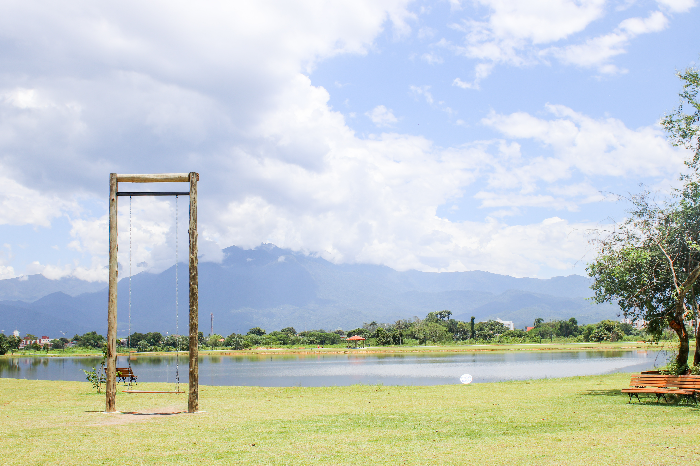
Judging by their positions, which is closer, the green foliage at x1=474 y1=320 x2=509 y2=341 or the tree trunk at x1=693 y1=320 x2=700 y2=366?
the tree trunk at x1=693 y1=320 x2=700 y2=366

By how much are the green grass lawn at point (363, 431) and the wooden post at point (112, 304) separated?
759 mm

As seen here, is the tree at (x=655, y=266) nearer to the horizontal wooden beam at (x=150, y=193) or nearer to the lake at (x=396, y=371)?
the lake at (x=396, y=371)

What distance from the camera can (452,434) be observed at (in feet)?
36.9

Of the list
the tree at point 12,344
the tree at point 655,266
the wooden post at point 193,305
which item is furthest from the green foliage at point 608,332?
the tree at point 12,344

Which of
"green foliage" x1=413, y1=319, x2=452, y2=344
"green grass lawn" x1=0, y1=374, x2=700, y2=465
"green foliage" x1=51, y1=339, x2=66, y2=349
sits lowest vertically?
"green foliage" x1=51, y1=339, x2=66, y2=349

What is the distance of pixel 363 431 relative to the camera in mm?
11734

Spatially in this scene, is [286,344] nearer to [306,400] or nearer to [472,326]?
[472,326]

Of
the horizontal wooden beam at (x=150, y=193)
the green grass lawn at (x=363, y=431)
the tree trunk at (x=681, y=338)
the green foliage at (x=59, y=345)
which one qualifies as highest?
Result: the horizontal wooden beam at (x=150, y=193)

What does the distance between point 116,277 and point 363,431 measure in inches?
344

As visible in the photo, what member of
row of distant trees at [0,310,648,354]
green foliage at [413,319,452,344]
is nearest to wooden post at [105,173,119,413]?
row of distant trees at [0,310,648,354]

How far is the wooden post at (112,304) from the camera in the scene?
15.3 m

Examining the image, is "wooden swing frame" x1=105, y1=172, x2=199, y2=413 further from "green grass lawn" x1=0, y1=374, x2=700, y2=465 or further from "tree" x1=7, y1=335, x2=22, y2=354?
"tree" x1=7, y1=335, x2=22, y2=354

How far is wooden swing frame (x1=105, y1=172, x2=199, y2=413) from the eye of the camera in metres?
15.1

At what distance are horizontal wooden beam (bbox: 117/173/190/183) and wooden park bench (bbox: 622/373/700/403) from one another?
47.4 ft
